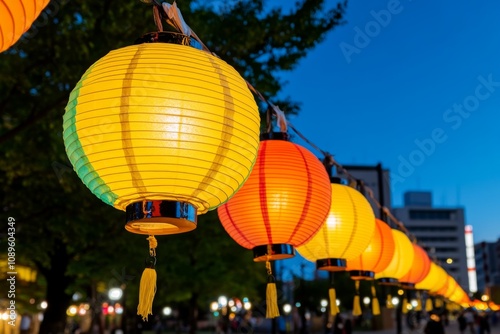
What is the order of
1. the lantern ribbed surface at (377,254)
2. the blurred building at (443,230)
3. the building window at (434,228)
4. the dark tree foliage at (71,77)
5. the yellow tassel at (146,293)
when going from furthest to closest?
the building window at (434,228) < the blurred building at (443,230) < the dark tree foliage at (71,77) < the lantern ribbed surface at (377,254) < the yellow tassel at (146,293)

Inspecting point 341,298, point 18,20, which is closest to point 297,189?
point 18,20

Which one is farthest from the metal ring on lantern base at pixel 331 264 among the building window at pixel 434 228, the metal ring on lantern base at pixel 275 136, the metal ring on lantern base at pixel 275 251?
the building window at pixel 434 228

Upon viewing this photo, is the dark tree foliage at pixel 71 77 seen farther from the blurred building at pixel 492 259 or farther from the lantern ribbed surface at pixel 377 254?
the blurred building at pixel 492 259

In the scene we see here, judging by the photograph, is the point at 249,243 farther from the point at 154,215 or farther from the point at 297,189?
the point at 154,215

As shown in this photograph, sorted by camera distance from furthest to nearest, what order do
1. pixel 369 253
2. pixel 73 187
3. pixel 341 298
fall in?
pixel 341 298
pixel 73 187
pixel 369 253

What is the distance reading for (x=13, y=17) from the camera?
2057 mm

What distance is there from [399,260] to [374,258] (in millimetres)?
1836

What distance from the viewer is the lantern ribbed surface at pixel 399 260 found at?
8.61 meters

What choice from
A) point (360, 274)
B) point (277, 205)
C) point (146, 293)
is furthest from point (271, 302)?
point (360, 274)

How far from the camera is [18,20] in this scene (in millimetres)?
2088

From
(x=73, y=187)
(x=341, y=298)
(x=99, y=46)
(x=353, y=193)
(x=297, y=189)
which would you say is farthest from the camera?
(x=341, y=298)

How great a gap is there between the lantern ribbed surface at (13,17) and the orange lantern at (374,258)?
545 centimetres

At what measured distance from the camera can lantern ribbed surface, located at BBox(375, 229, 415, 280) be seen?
861 cm

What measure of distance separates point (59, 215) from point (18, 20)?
9.47m
